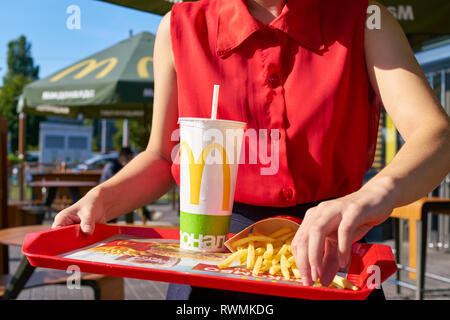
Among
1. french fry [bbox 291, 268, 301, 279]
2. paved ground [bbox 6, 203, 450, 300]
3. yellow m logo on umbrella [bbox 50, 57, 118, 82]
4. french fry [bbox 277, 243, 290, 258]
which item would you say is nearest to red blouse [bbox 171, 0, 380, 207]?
french fry [bbox 277, 243, 290, 258]

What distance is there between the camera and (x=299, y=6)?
51.6 inches

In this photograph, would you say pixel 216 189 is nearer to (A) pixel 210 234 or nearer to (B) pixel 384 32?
(A) pixel 210 234

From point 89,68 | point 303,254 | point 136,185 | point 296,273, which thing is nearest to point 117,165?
point 89,68

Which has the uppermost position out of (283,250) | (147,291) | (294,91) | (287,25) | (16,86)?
(16,86)

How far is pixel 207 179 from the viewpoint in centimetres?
112

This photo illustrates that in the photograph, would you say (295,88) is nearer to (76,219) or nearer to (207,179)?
(207,179)

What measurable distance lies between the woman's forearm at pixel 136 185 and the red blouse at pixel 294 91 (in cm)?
23

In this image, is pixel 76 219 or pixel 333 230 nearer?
pixel 333 230

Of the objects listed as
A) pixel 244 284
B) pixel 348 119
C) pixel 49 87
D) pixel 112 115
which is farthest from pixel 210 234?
pixel 112 115

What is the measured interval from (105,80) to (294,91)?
592cm

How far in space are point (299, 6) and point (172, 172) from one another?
24.6 inches

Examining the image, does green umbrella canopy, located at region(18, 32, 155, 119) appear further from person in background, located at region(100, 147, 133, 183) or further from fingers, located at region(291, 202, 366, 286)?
fingers, located at region(291, 202, 366, 286)

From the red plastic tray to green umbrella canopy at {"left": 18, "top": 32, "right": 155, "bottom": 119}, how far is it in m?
5.56

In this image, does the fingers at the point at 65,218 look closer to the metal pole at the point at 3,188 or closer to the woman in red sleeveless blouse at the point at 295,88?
the woman in red sleeveless blouse at the point at 295,88
